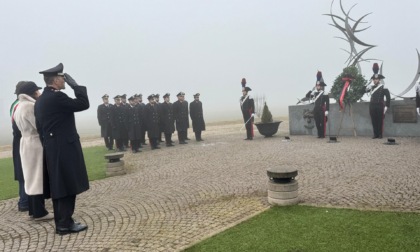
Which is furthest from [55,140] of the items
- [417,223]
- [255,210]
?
[417,223]

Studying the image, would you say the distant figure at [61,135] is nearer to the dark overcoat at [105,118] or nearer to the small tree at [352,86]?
the dark overcoat at [105,118]

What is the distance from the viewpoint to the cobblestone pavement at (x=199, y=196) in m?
4.43

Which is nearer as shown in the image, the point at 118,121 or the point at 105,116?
the point at 118,121

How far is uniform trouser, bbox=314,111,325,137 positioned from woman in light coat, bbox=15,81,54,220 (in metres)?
11.3

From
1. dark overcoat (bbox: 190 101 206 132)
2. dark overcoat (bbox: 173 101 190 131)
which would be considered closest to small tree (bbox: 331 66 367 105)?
dark overcoat (bbox: 190 101 206 132)

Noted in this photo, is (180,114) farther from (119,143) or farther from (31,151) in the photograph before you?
(31,151)

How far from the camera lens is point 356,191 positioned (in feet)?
18.9

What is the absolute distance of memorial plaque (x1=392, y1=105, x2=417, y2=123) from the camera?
12.6 meters

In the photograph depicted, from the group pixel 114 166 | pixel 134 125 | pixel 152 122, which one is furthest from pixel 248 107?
pixel 114 166

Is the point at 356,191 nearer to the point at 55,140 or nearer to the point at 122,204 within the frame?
the point at 122,204

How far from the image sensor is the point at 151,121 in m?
14.0

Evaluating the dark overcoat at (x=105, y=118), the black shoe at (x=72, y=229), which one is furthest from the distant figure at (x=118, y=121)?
the black shoe at (x=72, y=229)

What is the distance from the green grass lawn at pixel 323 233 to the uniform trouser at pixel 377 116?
371 inches

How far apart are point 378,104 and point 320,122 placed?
2276mm
